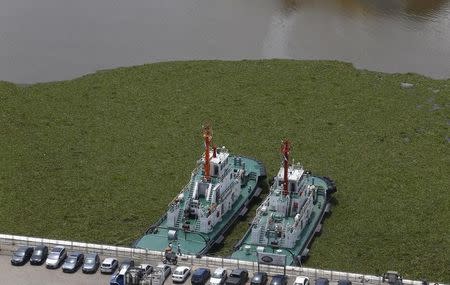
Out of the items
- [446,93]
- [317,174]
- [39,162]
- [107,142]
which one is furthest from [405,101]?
[39,162]

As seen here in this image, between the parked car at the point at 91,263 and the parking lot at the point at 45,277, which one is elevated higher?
the parked car at the point at 91,263

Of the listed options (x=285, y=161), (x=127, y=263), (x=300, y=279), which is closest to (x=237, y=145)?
(x=285, y=161)

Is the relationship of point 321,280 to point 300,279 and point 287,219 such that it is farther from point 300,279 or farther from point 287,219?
point 287,219

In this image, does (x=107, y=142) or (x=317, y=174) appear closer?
(x=317, y=174)

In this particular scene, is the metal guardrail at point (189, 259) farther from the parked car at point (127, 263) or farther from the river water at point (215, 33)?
the river water at point (215, 33)

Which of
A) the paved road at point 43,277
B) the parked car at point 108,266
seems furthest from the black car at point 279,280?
the paved road at point 43,277

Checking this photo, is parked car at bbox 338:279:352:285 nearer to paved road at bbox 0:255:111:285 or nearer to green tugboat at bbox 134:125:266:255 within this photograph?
green tugboat at bbox 134:125:266:255

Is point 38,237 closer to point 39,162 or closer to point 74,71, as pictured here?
point 39,162
